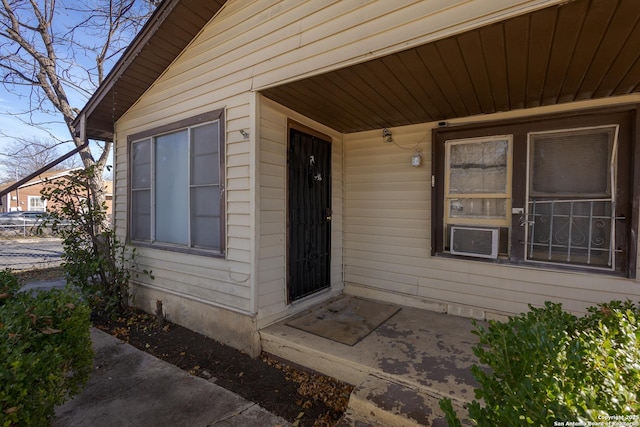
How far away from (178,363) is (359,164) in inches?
131

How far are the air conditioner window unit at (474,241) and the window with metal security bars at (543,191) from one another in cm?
1

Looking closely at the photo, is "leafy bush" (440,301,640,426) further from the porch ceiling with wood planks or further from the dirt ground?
the porch ceiling with wood planks

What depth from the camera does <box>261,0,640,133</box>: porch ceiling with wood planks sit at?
187cm

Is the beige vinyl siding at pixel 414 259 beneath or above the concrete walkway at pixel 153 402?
above

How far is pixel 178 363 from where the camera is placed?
9.78 feet

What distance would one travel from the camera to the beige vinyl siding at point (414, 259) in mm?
3004

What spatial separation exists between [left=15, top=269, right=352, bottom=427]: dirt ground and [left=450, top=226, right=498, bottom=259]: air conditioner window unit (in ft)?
7.08

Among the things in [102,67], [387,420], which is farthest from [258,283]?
[102,67]

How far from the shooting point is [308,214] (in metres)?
3.84

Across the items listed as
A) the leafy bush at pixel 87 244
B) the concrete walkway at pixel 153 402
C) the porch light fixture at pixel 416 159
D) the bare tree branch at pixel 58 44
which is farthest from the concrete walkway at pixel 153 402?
the bare tree branch at pixel 58 44

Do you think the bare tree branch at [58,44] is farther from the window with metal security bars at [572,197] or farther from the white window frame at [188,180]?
the window with metal security bars at [572,197]

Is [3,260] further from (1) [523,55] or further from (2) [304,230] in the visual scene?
(1) [523,55]

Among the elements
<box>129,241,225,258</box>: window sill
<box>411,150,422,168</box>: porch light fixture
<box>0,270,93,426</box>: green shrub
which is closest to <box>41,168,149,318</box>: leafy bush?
<box>129,241,225,258</box>: window sill

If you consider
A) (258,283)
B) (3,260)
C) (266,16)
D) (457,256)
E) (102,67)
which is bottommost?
(3,260)
